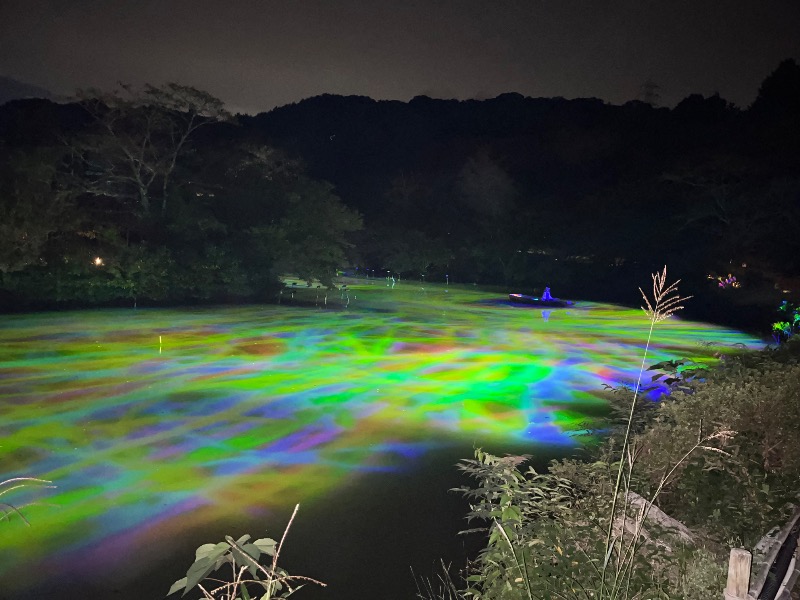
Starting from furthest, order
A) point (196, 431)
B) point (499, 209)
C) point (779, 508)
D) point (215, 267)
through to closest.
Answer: point (499, 209) < point (215, 267) < point (196, 431) < point (779, 508)

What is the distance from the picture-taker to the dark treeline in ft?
47.6

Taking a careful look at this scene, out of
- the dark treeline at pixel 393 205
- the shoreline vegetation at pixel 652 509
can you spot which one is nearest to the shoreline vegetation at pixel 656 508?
the shoreline vegetation at pixel 652 509

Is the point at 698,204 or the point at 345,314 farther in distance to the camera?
the point at 698,204

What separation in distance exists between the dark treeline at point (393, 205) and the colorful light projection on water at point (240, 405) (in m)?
2.96

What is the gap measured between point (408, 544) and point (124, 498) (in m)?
1.90

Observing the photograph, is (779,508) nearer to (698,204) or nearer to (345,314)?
(345,314)

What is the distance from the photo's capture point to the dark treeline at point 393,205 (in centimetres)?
1450

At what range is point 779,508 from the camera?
288 centimetres

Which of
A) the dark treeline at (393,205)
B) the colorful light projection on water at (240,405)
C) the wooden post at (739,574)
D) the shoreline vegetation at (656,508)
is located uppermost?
the dark treeline at (393,205)

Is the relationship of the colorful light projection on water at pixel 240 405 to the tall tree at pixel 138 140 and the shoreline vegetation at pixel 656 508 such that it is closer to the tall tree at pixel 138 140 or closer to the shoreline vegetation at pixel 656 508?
the shoreline vegetation at pixel 656 508

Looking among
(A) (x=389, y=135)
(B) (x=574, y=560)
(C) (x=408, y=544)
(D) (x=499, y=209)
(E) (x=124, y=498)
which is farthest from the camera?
(A) (x=389, y=135)

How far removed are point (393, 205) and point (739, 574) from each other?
111 feet

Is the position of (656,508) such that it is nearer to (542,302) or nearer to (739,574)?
(739,574)

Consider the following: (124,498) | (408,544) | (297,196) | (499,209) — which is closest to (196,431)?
(124,498)
